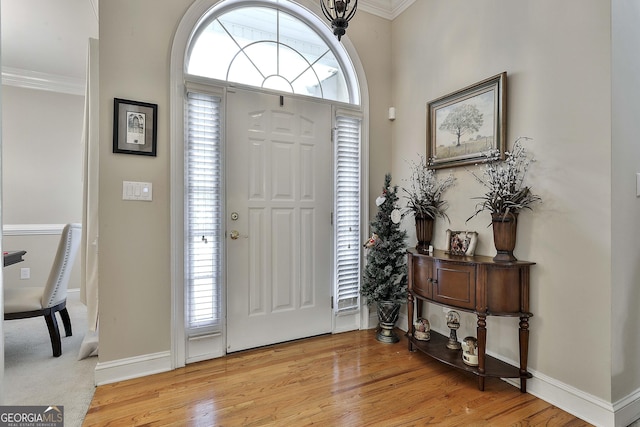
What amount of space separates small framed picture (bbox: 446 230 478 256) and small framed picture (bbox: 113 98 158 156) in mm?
2243

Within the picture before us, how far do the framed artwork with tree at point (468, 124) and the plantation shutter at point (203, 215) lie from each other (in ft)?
5.68

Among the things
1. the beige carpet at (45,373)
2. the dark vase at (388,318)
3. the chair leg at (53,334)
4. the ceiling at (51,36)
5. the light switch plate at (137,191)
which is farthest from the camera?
the ceiling at (51,36)

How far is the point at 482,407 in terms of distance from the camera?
197cm

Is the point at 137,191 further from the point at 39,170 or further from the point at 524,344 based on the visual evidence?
the point at 39,170

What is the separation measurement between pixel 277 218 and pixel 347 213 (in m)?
0.67

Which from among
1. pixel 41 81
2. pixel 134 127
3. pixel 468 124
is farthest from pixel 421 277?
pixel 41 81

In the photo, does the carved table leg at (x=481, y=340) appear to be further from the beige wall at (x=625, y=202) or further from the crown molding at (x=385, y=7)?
the crown molding at (x=385, y=7)

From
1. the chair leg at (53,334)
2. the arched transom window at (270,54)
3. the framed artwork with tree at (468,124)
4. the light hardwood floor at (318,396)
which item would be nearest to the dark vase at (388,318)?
the light hardwood floor at (318,396)

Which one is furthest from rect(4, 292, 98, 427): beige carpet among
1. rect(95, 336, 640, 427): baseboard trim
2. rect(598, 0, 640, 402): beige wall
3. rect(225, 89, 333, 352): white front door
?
rect(598, 0, 640, 402): beige wall

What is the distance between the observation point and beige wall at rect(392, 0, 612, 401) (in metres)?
1.82

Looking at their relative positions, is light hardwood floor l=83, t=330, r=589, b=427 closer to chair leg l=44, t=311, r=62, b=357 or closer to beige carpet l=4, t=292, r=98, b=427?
beige carpet l=4, t=292, r=98, b=427

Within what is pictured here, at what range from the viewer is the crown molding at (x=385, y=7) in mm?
3133

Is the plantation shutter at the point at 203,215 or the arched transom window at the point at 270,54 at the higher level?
the arched transom window at the point at 270,54

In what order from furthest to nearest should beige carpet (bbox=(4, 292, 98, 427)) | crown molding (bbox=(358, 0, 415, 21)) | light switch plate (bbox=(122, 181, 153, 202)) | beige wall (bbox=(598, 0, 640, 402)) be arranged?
crown molding (bbox=(358, 0, 415, 21))
light switch plate (bbox=(122, 181, 153, 202))
beige carpet (bbox=(4, 292, 98, 427))
beige wall (bbox=(598, 0, 640, 402))
